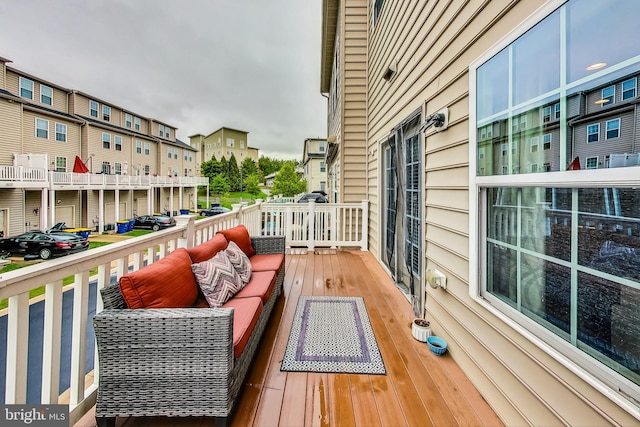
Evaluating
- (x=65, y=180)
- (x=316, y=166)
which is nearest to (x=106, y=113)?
(x=65, y=180)

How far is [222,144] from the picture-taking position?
39.4 metres

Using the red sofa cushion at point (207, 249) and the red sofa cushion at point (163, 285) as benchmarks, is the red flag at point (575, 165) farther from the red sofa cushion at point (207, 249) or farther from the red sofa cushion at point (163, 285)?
the red sofa cushion at point (207, 249)

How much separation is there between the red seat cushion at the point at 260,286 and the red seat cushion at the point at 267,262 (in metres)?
0.13

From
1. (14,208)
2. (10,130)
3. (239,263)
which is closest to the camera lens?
(239,263)

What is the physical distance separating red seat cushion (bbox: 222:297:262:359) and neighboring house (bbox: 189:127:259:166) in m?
39.9

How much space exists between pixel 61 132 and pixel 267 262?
1758 cm

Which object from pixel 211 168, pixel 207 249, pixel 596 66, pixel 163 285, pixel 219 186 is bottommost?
pixel 163 285

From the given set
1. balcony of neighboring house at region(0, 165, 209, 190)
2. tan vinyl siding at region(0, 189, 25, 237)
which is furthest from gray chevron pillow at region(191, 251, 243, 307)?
tan vinyl siding at region(0, 189, 25, 237)

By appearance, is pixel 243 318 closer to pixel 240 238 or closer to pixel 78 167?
pixel 240 238

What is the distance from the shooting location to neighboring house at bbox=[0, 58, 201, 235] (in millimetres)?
11461

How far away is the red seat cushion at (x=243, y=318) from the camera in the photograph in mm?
1675

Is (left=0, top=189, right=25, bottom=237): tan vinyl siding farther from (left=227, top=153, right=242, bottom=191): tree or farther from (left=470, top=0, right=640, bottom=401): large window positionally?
(left=227, top=153, right=242, bottom=191): tree

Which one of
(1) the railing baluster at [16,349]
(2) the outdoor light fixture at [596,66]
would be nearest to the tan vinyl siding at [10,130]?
(1) the railing baluster at [16,349]

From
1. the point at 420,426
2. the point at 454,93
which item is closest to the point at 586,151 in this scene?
the point at 454,93
